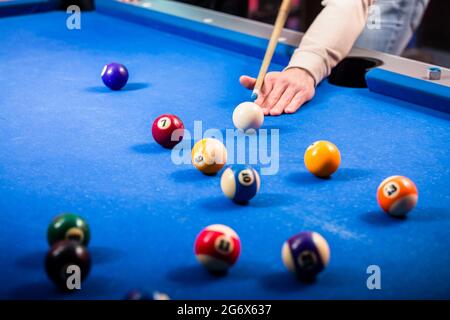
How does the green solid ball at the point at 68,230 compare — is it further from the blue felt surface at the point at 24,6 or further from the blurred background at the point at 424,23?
the blurred background at the point at 424,23

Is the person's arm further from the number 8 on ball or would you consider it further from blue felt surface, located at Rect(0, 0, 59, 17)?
blue felt surface, located at Rect(0, 0, 59, 17)

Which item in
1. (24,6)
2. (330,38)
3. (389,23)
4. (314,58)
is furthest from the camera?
(24,6)

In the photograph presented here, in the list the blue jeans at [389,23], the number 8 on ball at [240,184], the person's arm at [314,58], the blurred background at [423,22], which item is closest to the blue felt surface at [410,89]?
the person's arm at [314,58]

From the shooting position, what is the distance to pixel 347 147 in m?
2.29

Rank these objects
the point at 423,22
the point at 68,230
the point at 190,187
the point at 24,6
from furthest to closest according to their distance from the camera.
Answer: the point at 423,22 < the point at 24,6 < the point at 190,187 < the point at 68,230

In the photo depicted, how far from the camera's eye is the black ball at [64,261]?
1457 mm

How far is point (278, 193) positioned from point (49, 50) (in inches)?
76.8

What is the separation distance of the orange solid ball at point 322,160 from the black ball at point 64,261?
2.61ft

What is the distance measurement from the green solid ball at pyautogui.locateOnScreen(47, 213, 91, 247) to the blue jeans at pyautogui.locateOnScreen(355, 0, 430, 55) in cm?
263

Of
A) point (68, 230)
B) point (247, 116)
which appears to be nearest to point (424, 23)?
point (247, 116)

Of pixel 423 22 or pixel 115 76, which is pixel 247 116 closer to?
pixel 115 76

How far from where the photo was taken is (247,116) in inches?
93.4

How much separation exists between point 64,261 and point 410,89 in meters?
1.59
